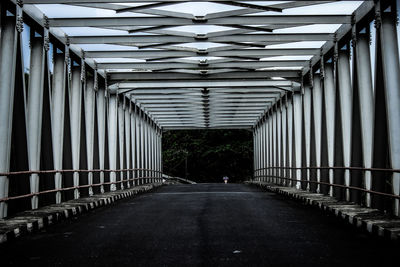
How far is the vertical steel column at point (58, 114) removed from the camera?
13.1 meters

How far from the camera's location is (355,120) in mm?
11961

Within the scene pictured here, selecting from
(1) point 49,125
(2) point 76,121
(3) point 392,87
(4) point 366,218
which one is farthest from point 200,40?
(4) point 366,218

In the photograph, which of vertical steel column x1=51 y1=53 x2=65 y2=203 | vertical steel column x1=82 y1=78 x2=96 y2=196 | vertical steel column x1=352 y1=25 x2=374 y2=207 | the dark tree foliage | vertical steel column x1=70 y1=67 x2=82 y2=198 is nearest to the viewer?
vertical steel column x1=352 y1=25 x2=374 y2=207

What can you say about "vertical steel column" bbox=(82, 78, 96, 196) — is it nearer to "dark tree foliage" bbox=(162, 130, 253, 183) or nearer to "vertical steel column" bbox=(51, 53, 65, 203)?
"vertical steel column" bbox=(51, 53, 65, 203)

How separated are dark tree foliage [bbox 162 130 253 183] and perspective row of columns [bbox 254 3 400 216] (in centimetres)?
3399

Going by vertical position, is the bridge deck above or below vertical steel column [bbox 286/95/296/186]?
below

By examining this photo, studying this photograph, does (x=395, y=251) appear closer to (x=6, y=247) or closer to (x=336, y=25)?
(x=6, y=247)

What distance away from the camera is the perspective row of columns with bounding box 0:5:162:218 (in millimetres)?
9805

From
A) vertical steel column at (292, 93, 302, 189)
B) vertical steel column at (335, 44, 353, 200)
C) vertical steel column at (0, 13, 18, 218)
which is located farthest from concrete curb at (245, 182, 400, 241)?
vertical steel column at (292, 93, 302, 189)

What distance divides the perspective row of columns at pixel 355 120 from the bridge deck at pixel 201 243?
5.38 ft

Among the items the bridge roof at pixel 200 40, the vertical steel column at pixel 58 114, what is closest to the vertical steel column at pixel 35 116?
the vertical steel column at pixel 58 114

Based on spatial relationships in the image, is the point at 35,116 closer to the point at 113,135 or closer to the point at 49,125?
the point at 49,125

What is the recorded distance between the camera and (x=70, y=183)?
45.6ft

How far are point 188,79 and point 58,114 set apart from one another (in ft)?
26.3
